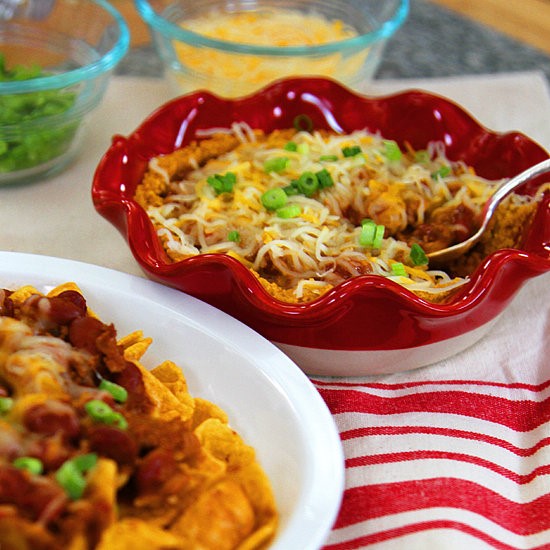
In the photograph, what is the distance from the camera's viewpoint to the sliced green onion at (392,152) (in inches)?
91.8

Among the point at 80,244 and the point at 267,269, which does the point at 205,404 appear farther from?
the point at 80,244

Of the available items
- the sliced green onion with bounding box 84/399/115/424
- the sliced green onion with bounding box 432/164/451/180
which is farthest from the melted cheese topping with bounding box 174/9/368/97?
the sliced green onion with bounding box 84/399/115/424

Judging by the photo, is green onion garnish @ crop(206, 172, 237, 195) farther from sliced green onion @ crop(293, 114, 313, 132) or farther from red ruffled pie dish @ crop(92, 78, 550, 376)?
sliced green onion @ crop(293, 114, 313, 132)

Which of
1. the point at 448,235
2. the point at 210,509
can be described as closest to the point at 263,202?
the point at 448,235

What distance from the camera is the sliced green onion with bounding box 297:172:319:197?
7.11 feet

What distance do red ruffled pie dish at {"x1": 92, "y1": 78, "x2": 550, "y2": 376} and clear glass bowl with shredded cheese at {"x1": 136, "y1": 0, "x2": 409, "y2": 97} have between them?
0.38m

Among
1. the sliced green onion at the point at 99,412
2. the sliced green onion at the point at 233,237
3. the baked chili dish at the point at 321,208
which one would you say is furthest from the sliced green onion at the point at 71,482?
the sliced green onion at the point at 233,237

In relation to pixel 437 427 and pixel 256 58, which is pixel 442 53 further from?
pixel 437 427

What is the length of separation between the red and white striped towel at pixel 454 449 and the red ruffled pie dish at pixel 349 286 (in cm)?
7

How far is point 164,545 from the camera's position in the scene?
133cm

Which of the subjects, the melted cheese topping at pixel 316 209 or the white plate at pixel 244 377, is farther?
the melted cheese topping at pixel 316 209

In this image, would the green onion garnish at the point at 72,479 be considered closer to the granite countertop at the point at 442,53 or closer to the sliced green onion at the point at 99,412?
the sliced green onion at the point at 99,412

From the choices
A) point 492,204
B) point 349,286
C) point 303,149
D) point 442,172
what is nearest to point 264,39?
point 303,149

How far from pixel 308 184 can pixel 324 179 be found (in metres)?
0.04
